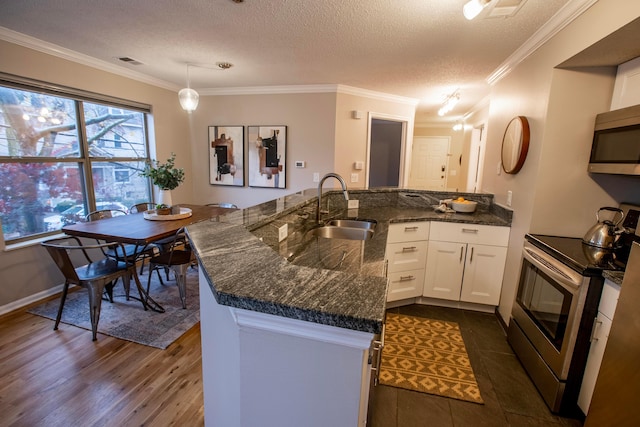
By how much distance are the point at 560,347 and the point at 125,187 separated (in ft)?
14.8

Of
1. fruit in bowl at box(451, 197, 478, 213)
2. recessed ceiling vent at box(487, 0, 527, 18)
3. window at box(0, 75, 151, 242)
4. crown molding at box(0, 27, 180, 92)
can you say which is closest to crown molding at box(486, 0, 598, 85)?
recessed ceiling vent at box(487, 0, 527, 18)

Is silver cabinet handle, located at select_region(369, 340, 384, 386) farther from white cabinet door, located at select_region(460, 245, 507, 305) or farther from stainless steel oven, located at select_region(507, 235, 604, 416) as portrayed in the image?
white cabinet door, located at select_region(460, 245, 507, 305)

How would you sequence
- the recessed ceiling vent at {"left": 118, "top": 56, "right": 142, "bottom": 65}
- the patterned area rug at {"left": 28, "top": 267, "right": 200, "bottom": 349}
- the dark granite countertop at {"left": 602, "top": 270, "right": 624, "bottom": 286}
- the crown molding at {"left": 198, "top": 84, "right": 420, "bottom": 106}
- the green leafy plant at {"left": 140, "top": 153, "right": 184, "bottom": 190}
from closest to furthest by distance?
the dark granite countertop at {"left": 602, "top": 270, "right": 624, "bottom": 286}, the patterned area rug at {"left": 28, "top": 267, "right": 200, "bottom": 349}, the green leafy plant at {"left": 140, "top": 153, "right": 184, "bottom": 190}, the recessed ceiling vent at {"left": 118, "top": 56, "right": 142, "bottom": 65}, the crown molding at {"left": 198, "top": 84, "right": 420, "bottom": 106}

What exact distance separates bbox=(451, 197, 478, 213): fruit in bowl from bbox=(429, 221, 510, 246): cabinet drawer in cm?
33

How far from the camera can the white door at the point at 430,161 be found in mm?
6836

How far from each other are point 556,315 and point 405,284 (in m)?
1.16

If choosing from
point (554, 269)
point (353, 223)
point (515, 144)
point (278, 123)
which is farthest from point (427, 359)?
point (278, 123)

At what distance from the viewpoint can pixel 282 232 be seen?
168 cm

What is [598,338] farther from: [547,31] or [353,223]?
[547,31]

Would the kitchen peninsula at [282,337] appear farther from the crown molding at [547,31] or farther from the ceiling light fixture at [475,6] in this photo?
the crown molding at [547,31]

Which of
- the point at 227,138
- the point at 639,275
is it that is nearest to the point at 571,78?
the point at 639,275

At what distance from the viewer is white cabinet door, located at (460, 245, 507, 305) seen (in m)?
2.55

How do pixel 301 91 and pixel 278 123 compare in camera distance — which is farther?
pixel 278 123

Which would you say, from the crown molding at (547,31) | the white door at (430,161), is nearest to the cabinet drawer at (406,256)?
the crown molding at (547,31)
